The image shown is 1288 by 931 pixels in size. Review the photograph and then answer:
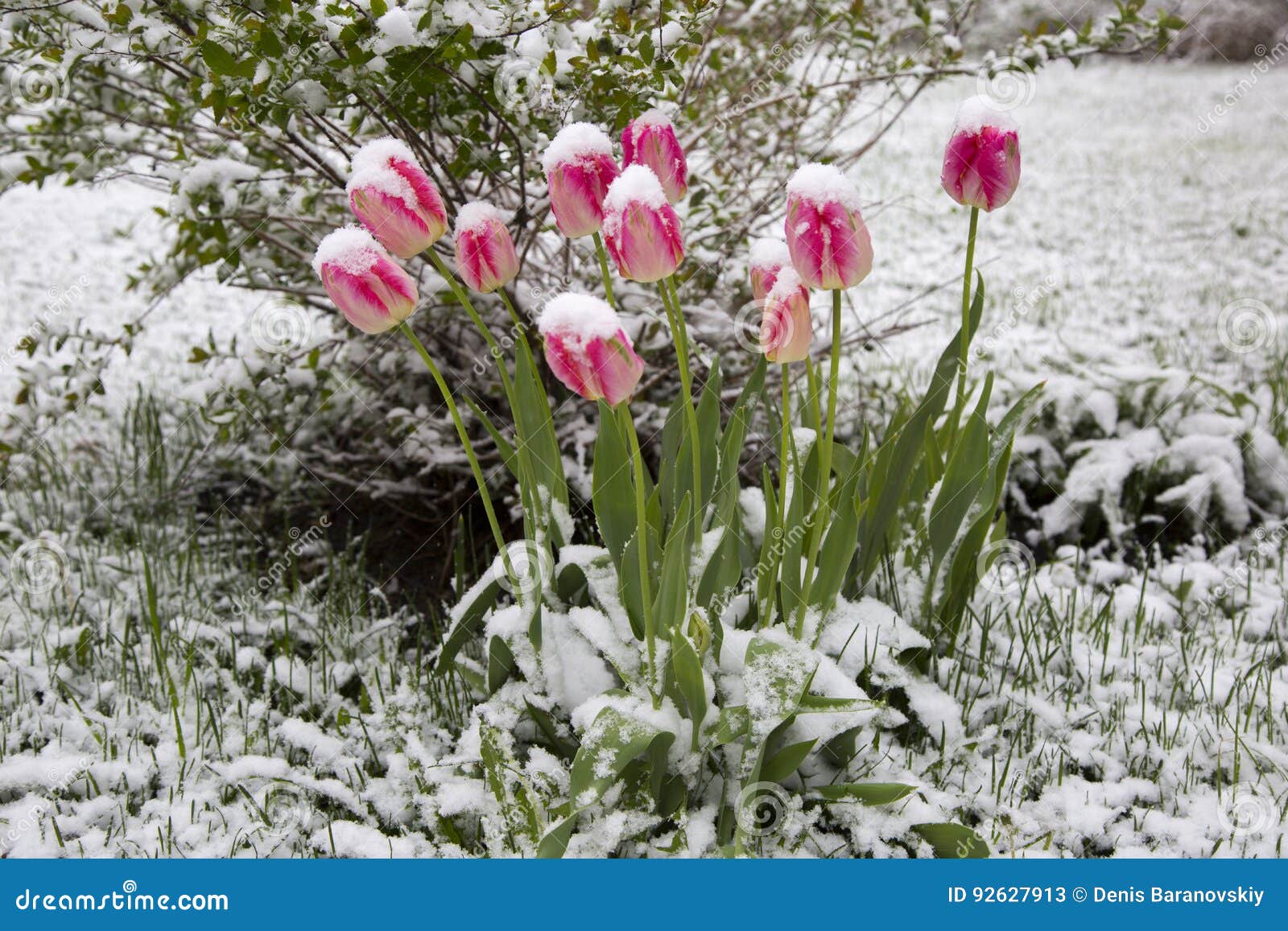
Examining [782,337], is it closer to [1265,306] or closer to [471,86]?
[471,86]

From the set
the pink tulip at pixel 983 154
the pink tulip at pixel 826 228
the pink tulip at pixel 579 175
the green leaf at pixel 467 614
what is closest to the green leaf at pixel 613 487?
the green leaf at pixel 467 614

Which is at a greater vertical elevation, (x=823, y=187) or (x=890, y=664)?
(x=823, y=187)

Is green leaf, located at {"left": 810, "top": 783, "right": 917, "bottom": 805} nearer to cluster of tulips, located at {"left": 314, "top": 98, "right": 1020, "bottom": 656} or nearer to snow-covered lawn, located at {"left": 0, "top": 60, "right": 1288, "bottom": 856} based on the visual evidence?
snow-covered lawn, located at {"left": 0, "top": 60, "right": 1288, "bottom": 856}

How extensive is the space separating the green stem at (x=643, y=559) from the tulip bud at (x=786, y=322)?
189 mm

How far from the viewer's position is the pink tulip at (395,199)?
47.7 inches

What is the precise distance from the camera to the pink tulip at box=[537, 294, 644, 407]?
3.58 feet

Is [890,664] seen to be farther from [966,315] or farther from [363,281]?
[363,281]

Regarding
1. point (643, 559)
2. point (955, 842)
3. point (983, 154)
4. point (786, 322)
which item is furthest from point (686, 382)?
point (955, 842)

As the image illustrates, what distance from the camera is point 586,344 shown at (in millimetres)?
1088

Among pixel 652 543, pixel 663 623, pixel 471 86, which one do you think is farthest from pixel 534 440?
pixel 471 86

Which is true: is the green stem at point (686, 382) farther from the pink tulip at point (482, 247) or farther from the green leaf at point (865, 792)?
the green leaf at point (865, 792)

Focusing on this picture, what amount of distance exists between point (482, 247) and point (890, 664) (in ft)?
2.89

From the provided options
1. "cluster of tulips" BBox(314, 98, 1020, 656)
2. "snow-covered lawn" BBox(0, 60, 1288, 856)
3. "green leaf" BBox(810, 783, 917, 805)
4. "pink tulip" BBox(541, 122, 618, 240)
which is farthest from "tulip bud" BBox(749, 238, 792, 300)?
"green leaf" BBox(810, 783, 917, 805)
